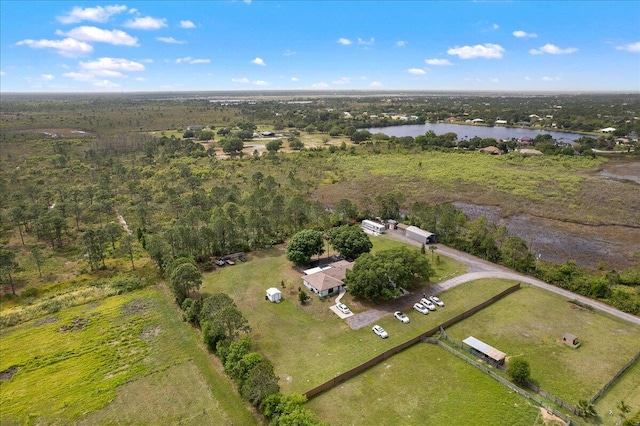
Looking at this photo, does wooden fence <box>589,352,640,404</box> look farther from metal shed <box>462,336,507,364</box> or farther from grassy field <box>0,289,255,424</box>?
grassy field <box>0,289,255,424</box>

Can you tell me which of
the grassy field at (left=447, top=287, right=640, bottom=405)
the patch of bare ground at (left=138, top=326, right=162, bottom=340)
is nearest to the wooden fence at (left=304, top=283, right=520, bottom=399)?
the grassy field at (left=447, top=287, right=640, bottom=405)

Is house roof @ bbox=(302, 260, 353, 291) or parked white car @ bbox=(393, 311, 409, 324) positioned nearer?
parked white car @ bbox=(393, 311, 409, 324)

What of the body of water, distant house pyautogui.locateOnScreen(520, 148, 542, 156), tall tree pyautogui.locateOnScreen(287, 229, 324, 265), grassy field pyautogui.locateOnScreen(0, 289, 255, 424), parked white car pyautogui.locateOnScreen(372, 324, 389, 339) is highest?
the body of water

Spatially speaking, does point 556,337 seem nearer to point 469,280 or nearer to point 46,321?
point 469,280

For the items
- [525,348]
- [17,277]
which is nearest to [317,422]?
[525,348]

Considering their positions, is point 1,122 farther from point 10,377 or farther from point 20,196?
point 10,377

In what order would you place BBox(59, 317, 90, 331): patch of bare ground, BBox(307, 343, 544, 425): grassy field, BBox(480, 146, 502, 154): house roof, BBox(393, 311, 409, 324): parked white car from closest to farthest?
BBox(307, 343, 544, 425): grassy field
BBox(393, 311, 409, 324): parked white car
BBox(59, 317, 90, 331): patch of bare ground
BBox(480, 146, 502, 154): house roof

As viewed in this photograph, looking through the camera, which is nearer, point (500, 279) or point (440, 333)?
point (440, 333)
